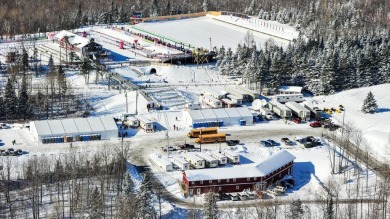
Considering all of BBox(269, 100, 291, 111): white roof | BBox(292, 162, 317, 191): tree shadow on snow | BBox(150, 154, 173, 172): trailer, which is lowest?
BBox(292, 162, 317, 191): tree shadow on snow

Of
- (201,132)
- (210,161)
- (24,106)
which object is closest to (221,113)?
(201,132)

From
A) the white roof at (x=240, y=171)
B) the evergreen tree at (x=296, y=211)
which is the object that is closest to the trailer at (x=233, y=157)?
the white roof at (x=240, y=171)

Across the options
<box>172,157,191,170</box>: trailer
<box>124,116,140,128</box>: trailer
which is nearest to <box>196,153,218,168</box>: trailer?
<box>172,157,191,170</box>: trailer

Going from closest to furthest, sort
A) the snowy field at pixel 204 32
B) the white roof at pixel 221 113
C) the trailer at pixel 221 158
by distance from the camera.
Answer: the trailer at pixel 221 158, the white roof at pixel 221 113, the snowy field at pixel 204 32

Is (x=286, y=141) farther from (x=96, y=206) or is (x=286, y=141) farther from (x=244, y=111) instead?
(x=96, y=206)

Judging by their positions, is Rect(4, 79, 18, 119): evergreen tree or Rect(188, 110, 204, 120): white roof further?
Rect(4, 79, 18, 119): evergreen tree

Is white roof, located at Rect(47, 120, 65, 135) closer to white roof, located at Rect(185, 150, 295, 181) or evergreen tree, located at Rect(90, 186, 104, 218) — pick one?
white roof, located at Rect(185, 150, 295, 181)

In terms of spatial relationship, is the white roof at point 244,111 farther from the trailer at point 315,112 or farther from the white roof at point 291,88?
the white roof at point 291,88
